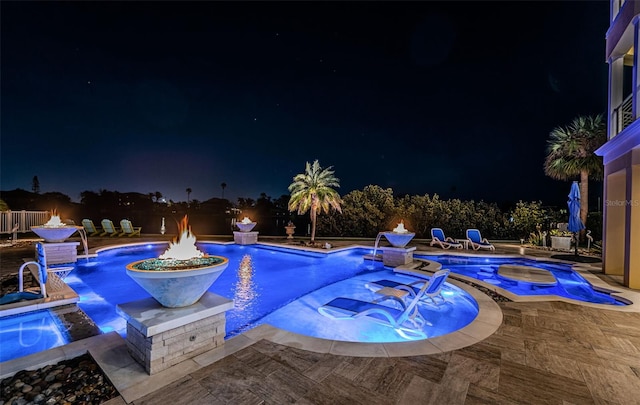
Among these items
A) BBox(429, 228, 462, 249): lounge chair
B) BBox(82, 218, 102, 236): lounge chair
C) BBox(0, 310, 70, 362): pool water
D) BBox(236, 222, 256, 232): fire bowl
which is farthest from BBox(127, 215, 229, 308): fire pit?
BBox(82, 218, 102, 236): lounge chair

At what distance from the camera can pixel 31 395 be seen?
2438 millimetres

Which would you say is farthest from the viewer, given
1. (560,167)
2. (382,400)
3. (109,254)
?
(560,167)

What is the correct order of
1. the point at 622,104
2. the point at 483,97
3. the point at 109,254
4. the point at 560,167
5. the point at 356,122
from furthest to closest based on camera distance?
1. the point at 356,122
2. the point at 483,97
3. the point at 560,167
4. the point at 109,254
5. the point at 622,104

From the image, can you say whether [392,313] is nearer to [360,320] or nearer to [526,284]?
[360,320]

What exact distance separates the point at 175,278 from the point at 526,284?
8.87 meters

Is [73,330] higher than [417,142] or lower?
lower

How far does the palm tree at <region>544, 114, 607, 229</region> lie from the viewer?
13369 mm

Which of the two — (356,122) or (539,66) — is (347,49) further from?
(539,66)

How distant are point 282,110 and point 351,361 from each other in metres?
23.8

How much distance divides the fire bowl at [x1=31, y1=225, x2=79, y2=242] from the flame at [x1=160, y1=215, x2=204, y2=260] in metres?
8.12

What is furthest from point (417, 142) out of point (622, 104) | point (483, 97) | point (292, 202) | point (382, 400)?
point (382, 400)

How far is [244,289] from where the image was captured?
24.4 feet

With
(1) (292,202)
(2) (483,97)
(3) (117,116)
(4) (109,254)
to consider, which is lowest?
(4) (109,254)

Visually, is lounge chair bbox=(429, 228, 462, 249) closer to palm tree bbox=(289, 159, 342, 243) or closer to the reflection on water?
palm tree bbox=(289, 159, 342, 243)
